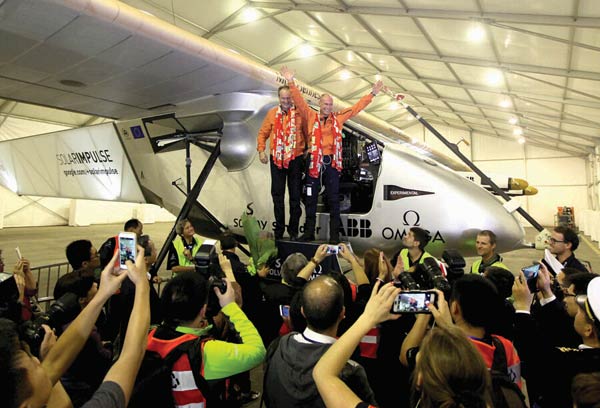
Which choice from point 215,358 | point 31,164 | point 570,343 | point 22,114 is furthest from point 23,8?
point 22,114

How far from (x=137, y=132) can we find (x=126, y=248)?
5798 millimetres

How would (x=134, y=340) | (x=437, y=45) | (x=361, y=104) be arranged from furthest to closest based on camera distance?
1. (x=437, y=45)
2. (x=361, y=104)
3. (x=134, y=340)

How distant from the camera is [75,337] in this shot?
1.44 metres

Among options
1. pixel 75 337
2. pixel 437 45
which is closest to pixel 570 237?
pixel 75 337

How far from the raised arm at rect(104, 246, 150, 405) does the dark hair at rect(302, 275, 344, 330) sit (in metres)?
0.65

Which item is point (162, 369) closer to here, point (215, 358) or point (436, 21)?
point (215, 358)

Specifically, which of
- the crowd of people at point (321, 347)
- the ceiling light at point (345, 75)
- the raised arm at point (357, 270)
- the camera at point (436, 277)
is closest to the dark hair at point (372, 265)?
the raised arm at point (357, 270)

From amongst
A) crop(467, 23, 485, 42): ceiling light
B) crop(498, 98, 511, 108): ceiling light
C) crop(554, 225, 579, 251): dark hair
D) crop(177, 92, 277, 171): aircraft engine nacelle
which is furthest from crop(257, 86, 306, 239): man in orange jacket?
crop(498, 98, 511, 108): ceiling light

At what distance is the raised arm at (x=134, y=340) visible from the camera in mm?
1232

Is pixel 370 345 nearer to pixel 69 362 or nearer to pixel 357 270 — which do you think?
pixel 357 270

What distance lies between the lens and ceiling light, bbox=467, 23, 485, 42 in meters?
9.23

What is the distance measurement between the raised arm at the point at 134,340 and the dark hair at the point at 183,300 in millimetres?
144

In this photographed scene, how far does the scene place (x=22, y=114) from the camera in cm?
1972

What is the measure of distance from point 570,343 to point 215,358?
2.05 m
